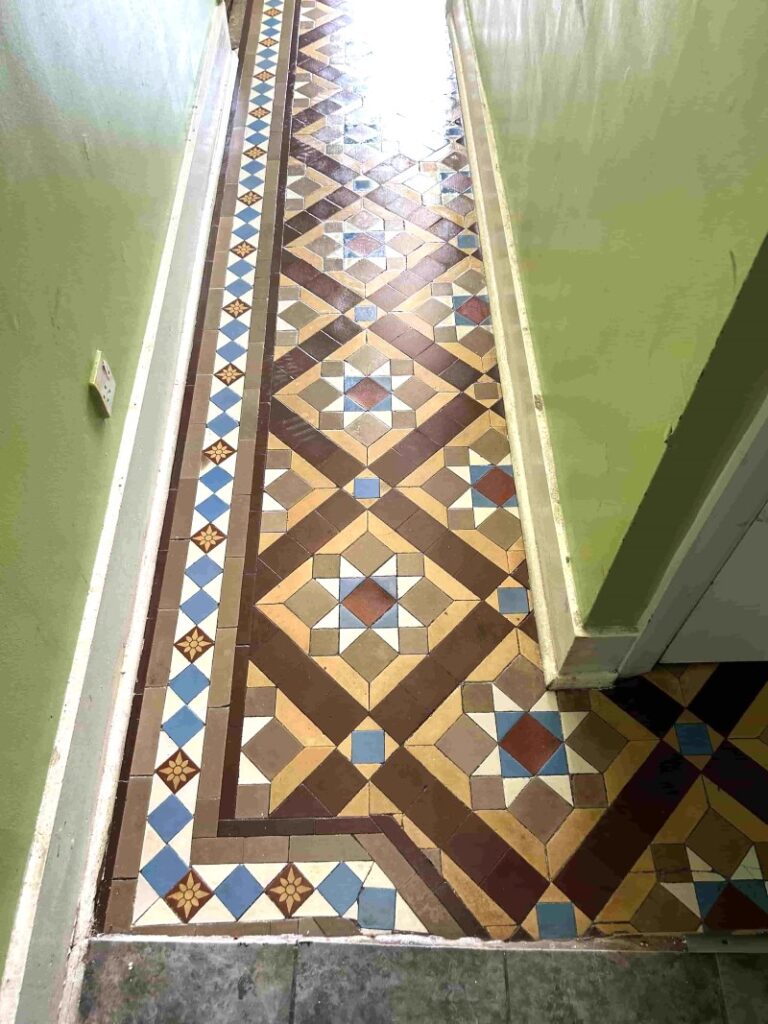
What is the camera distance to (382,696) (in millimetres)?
1758

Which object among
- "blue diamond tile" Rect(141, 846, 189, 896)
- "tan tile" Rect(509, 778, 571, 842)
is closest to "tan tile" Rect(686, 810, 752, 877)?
"tan tile" Rect(509, 778, 571, 842)

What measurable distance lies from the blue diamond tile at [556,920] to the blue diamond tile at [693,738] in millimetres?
438

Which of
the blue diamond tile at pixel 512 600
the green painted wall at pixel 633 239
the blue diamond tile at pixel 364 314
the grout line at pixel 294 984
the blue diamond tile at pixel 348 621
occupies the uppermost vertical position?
the green painted wall at pixel 633 239

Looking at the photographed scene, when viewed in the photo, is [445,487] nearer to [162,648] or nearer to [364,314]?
[364,314]

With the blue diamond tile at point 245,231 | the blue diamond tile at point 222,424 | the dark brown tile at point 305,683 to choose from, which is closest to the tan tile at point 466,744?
the dark brown tile at point 305,683

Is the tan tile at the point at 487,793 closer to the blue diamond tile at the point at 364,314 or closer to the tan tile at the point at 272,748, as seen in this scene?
the tan tile at the point at 272,748

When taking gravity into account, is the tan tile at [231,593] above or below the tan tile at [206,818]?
above

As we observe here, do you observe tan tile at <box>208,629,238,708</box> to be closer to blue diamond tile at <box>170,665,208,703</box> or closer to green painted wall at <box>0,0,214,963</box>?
blue diamond tile at <box>170,665,208,703</box>

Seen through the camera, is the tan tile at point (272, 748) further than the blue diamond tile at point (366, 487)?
No

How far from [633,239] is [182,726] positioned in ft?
4.55

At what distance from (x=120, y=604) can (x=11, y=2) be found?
1225mm

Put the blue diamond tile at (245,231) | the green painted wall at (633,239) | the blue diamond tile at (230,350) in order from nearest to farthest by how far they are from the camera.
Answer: the green painted wall at (633,239) → the blue diamond tile at (230,350) → the blue diamond tile at (245,231)

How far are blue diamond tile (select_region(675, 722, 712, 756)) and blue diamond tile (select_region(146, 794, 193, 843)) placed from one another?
43.8 inches

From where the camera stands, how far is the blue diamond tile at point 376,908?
1.49 meters
